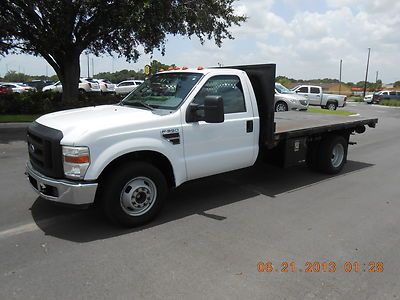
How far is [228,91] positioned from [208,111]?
1012 mm

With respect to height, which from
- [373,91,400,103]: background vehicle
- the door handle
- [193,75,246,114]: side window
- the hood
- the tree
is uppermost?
the tree

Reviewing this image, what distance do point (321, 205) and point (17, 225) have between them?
4.07 m

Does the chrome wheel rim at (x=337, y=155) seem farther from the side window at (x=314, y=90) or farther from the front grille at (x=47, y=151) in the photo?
the side window at (x=314, y=90)

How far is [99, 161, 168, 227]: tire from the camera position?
4.42 meters

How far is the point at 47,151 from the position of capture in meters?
4.35

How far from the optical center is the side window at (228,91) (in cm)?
535

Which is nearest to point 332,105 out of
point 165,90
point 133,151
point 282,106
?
point 282,106

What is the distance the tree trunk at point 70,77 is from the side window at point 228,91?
1349 cm

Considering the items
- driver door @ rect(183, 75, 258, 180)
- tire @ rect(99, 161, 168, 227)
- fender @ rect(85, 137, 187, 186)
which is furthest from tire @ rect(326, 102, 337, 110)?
tire @ rect(99, 161, 168, 227)

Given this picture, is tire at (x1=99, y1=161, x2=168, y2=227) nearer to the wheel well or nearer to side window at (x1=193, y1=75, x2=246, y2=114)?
the wheel well

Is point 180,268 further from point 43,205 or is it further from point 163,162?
point 43,205

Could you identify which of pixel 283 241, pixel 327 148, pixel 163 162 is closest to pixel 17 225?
pixel 163 162

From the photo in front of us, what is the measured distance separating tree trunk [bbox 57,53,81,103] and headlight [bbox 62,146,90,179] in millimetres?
14263
